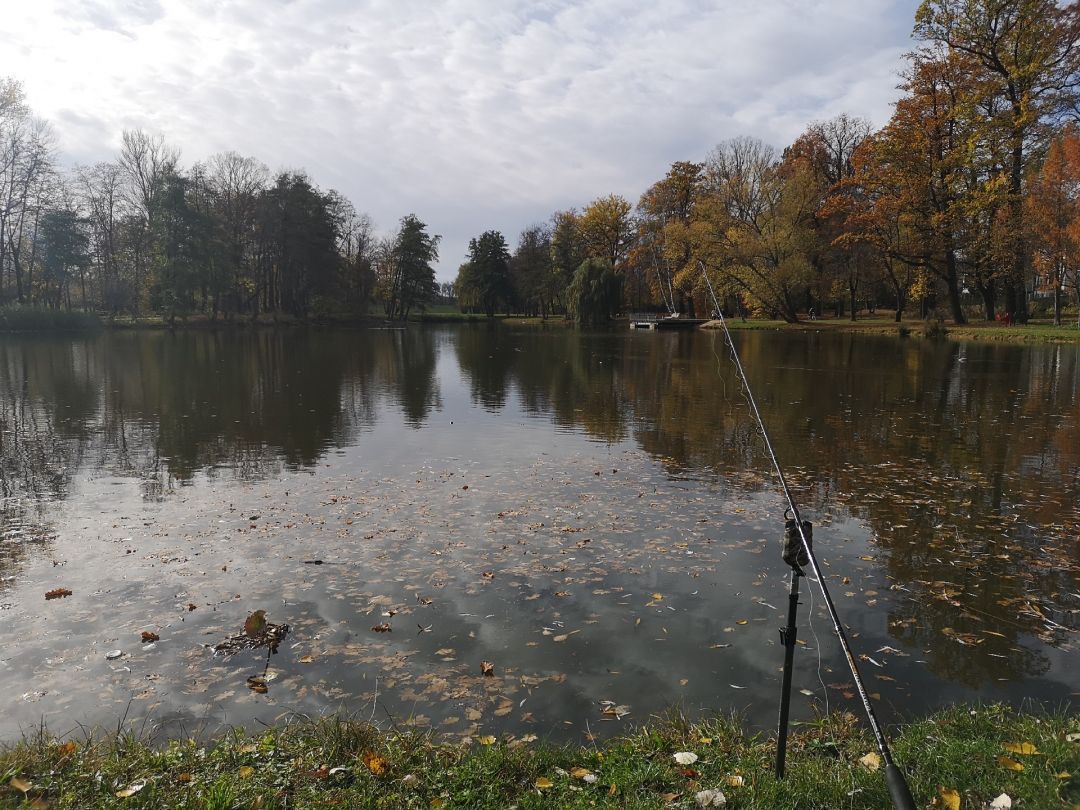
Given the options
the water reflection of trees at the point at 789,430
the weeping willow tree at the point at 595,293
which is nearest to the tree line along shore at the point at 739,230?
the weeping willow tree at the point at 595,293

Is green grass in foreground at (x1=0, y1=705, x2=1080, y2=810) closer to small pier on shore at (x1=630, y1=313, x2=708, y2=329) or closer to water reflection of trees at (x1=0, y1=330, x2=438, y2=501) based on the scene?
water reflection of trees at (x1=0, y1=330, x2=438, y2=501)

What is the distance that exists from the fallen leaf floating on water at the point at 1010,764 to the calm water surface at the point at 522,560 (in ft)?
3.71

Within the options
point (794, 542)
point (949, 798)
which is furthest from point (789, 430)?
point (949, 798)

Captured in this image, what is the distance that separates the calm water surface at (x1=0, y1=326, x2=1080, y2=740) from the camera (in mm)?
4754

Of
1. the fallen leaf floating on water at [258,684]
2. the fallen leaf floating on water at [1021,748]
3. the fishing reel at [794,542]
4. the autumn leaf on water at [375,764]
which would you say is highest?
the fishing reel at [794,542]

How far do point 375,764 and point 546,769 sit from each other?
3.02 ft

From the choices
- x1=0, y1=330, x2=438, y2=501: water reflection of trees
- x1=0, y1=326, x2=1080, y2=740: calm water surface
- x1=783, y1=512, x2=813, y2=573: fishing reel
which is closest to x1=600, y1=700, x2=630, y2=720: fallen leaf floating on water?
x1=0, y1=326, x2=1080, y2=740: calm water surface

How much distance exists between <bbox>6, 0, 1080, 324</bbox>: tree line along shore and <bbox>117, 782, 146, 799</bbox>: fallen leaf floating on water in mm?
34368

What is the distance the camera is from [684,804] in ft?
10.7

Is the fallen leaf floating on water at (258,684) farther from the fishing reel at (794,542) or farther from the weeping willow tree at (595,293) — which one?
the weeping willow tree at (595,293)

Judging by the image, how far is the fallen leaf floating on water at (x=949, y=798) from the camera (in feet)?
9.98

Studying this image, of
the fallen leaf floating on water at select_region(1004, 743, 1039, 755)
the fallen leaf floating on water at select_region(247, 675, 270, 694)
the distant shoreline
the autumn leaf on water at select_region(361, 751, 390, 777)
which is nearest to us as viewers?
the fallen leaf floating on water at select_region(1004, 743, 1039, 755)

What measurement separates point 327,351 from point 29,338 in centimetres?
2420

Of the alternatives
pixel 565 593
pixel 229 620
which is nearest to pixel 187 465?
pixel 229 620
